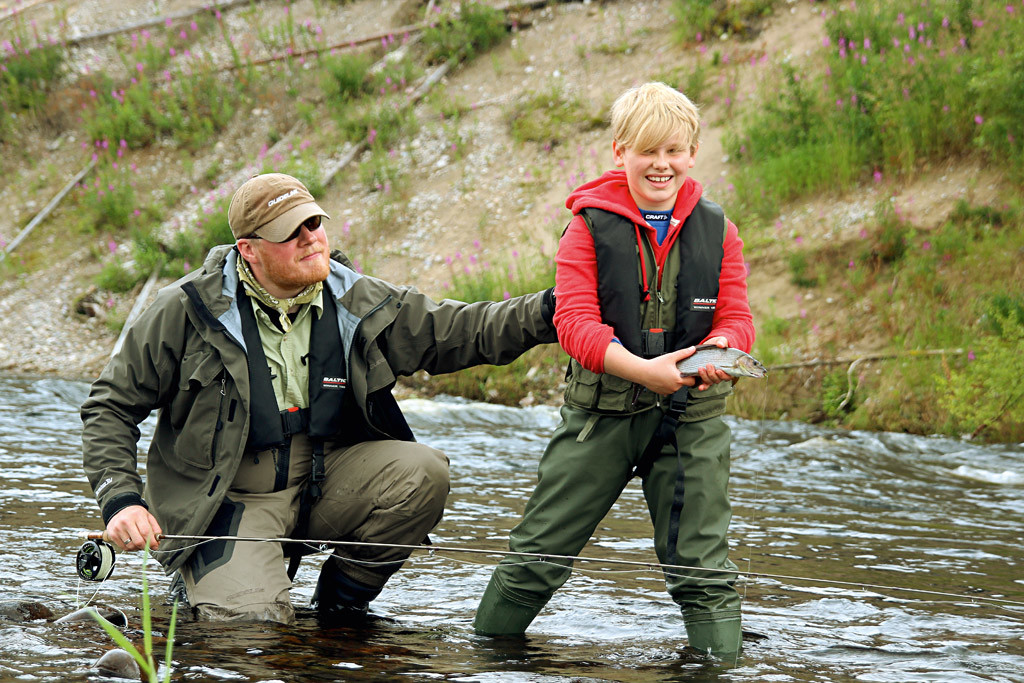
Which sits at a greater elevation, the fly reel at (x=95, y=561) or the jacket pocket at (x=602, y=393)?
the jacket pocket at (x=602, y=393)

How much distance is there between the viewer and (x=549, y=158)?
14.0m

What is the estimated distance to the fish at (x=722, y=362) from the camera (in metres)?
3.00

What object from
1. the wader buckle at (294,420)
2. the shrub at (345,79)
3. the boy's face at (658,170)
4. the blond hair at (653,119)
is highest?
the shrub at (345,79)

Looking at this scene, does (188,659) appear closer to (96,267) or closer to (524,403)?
(524,403)

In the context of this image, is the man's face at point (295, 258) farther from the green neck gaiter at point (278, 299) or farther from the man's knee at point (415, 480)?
the man's knee at point (415, 480)

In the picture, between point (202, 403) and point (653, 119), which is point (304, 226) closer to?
point (202, 403)

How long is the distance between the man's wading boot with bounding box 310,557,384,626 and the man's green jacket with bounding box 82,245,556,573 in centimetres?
57

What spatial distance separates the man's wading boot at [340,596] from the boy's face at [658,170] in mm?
A: 1806

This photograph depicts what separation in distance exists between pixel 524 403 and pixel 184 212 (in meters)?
7.70

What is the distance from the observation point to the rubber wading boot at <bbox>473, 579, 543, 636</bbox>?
11.8 ft

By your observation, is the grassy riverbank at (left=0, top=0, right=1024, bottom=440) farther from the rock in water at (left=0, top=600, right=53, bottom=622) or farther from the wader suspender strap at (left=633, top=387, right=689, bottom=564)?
the rock in water at (left=0, top=600, right=53, bottom=622)

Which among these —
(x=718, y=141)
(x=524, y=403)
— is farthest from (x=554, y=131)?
(x=524, y=403)

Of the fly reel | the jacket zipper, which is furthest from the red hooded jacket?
the fly reel

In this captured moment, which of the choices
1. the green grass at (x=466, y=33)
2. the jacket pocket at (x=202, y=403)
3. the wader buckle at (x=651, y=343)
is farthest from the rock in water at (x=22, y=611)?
the green grass at (x=466, y=33)
